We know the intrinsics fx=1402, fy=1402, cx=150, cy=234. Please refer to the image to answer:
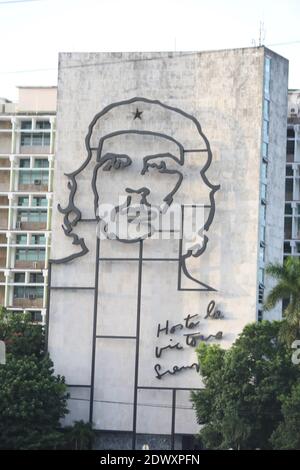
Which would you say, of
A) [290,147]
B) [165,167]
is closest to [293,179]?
[290,147]

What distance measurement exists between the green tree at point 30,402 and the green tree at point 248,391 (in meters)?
7.50

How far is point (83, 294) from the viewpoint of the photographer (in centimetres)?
7612

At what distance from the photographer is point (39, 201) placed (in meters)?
98.2

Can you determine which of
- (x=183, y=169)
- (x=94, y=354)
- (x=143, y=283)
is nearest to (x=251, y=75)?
Answer: (x=183, y=169)

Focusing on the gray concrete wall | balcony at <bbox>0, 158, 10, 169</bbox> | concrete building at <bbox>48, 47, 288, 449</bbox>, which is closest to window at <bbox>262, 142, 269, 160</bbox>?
concrete building at <bbox>48, 47, 288, 449</bbox>

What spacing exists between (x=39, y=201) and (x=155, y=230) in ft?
80.0

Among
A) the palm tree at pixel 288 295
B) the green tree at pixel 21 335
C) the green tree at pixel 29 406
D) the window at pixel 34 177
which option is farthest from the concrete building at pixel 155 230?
the window at pixel 34 177

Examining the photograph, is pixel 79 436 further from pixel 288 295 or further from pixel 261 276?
pixel 288 295

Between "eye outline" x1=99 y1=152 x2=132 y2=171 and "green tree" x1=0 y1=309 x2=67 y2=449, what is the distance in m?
10.9

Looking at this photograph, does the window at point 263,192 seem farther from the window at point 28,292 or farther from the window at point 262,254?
the window at point 28,292

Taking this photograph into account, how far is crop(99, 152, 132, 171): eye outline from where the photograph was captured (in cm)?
7625

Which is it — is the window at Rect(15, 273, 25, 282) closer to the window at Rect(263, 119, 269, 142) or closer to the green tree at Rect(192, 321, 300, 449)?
the window at Rect(263, 119, 269, 142)

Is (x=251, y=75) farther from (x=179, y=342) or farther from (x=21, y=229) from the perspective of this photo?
(x=21, y=229)

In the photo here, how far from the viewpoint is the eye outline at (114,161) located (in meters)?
76.2
